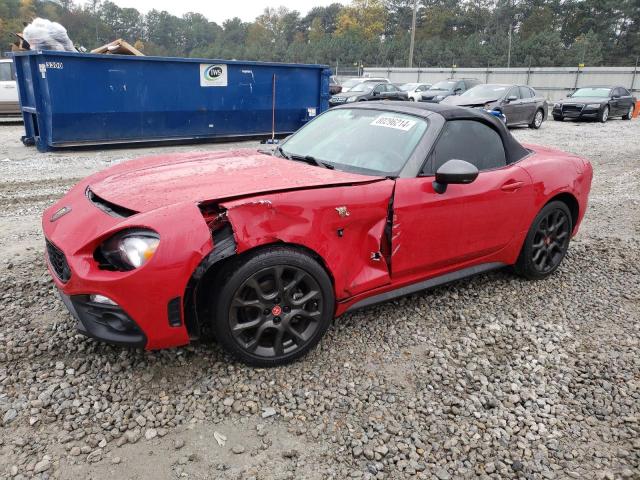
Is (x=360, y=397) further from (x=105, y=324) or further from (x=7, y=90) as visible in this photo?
(x=7, y=90)

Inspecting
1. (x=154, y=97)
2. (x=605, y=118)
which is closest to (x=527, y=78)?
(x=605, y=118)

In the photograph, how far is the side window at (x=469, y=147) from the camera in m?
3.38

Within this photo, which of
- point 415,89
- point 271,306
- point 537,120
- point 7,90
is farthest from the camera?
point 415,89

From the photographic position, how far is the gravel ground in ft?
7.30

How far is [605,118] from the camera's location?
19344mm

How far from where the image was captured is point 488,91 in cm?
1631

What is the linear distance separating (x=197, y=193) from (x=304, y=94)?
1068 centimetres

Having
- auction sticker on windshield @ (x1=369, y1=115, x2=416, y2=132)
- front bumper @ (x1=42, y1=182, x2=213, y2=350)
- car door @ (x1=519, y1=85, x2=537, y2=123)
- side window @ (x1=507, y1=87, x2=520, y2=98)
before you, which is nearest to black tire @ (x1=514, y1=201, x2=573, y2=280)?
auction sticker on windshield @ (x1=369, y1=115, x2=416, y2=132)

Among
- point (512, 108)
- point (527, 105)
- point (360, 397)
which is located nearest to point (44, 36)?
point (360, 397)

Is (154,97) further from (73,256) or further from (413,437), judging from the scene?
(413,437)

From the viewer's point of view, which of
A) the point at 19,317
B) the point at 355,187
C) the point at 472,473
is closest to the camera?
the point at 472,473

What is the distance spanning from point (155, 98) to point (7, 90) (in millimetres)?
5640

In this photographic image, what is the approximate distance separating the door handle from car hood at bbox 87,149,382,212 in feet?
3.84

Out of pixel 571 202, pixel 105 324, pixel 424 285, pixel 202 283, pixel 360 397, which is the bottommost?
pixel 360 397
